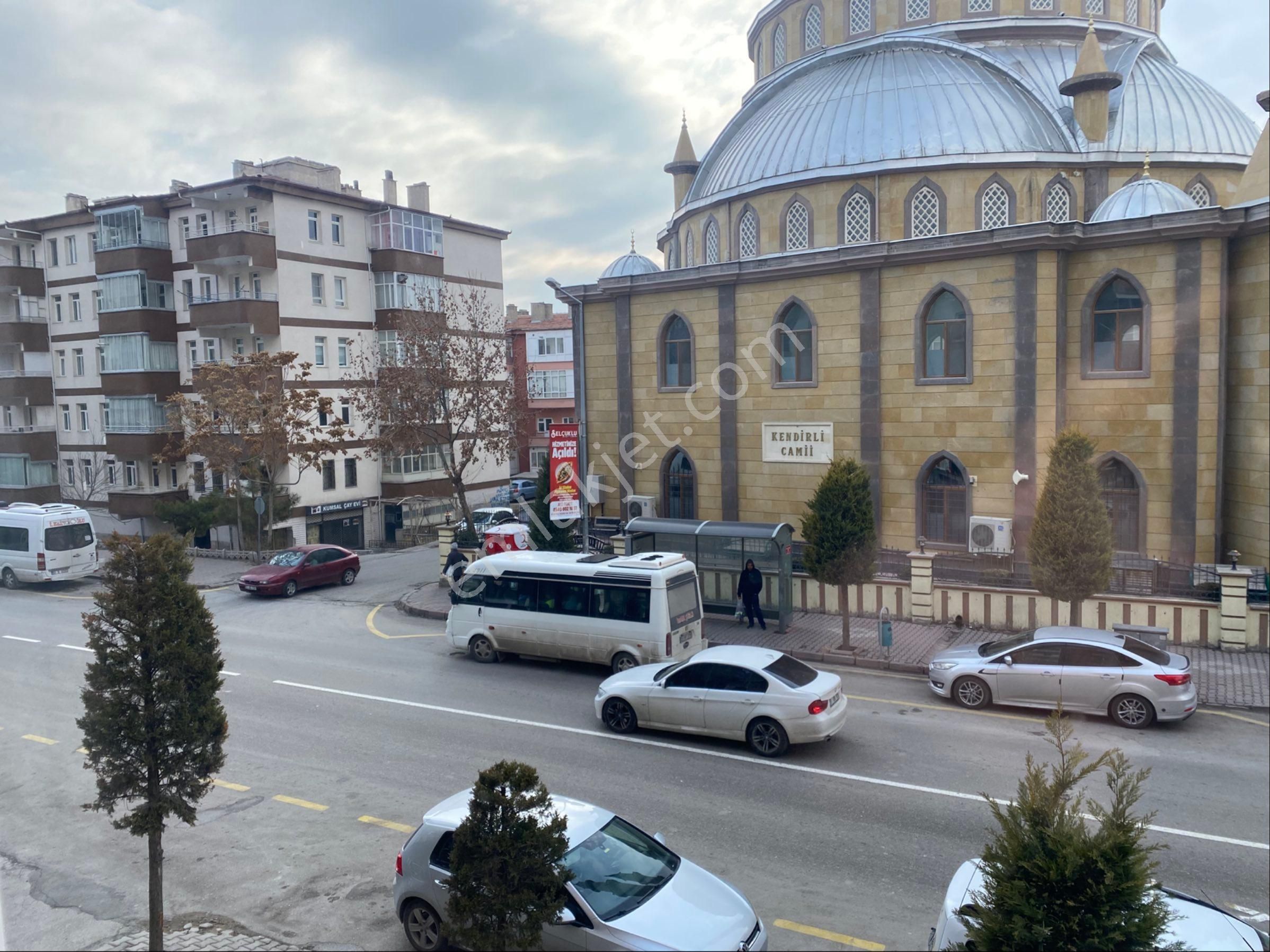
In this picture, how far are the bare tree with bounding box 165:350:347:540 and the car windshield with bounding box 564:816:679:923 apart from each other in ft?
82.1

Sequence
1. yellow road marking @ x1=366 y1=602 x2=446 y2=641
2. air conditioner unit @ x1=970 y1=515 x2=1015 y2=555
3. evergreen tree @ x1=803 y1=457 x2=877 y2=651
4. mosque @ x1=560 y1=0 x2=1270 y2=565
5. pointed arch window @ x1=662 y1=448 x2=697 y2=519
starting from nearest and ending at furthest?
evergreen tree @ x1=803 y1=457 x2=877 y2=651 → yellow road marking @ x1=366 y1=602 x2=446 y2=641 → mosque @ x1=560 y1=0 x2=1270 y2=565 → air conditioner unit @ x1=970 y1=515 x2=1015 y2=555 → pointed arch window @ x1=662 y1=448 x2=697 y2=519

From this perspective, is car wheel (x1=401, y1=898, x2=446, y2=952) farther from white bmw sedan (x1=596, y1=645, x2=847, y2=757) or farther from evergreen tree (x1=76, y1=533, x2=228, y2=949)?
white bmw sedan (x1=596, y1=645, x2=847, y2=757)

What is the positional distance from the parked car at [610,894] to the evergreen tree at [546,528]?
15.1 metres

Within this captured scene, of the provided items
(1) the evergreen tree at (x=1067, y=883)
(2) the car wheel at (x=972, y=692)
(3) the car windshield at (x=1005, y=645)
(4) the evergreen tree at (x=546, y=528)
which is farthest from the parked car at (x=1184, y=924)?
(4) the evergreen tree at (x=546, y=528)

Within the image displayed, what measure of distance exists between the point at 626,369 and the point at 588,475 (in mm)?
3448

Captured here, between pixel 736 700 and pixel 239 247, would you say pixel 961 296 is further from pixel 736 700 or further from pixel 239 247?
pixel 239 247

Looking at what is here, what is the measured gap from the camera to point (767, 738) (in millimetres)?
11203

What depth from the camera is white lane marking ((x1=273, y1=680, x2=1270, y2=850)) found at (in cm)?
884

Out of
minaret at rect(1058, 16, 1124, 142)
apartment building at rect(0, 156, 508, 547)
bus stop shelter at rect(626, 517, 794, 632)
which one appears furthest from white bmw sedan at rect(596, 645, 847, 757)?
apartment building at rect(0, 156, 508, 547)

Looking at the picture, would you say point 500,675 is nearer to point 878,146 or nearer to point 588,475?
point 588,475

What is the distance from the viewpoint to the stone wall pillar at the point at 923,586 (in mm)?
18109

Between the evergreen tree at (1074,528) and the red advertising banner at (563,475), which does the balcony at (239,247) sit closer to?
the red advertising banner at (563,475)

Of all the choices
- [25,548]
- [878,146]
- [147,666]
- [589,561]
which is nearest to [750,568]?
[589,561]

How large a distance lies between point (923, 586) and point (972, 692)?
5107 mm
